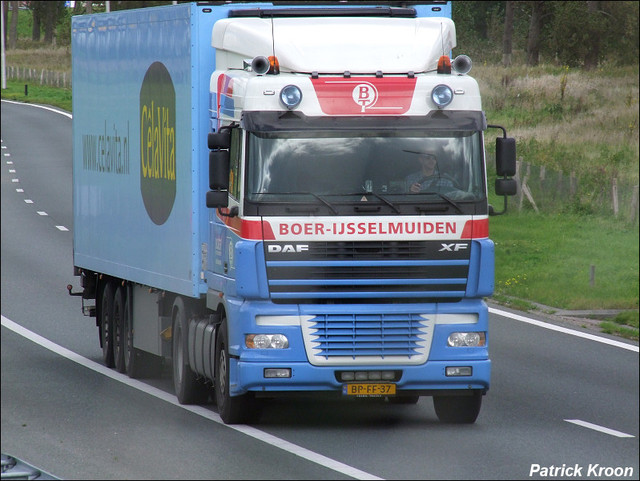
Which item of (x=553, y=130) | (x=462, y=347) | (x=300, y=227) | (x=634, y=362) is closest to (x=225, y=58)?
(x=300, y=227)

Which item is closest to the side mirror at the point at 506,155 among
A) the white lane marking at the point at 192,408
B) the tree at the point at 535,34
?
the white lane marking at the point at 192,408

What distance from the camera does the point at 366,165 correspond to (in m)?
13.2

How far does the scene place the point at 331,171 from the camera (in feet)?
43.0

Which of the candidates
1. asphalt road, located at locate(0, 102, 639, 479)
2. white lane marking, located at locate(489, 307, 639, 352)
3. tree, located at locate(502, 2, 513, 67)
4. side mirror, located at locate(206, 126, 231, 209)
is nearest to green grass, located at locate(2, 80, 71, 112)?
tree, located at locate(502, 2, 513, 67)

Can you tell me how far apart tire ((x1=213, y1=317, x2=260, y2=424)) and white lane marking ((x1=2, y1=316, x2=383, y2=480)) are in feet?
0.31

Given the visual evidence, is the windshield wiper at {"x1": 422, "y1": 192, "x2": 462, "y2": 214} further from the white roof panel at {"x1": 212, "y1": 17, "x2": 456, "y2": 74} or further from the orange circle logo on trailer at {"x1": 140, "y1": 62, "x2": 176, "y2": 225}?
the orange circle logo on trailer at {"x1": 140, "y1": 62, "x2": 176, "y2": 225}

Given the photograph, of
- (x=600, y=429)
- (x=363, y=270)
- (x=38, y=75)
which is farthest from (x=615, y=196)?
(x=38, y=75)

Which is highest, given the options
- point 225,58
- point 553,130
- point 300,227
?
point 225,58

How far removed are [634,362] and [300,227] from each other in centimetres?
708

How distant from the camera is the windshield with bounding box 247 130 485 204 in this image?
13094 mm

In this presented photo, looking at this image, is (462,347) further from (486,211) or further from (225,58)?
(225,58)

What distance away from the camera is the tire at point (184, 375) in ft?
50.4

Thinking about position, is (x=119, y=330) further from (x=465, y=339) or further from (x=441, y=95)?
(x=441, y=95)

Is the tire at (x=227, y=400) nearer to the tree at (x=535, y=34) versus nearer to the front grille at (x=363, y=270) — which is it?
the front grille at (x=363, y=270)
